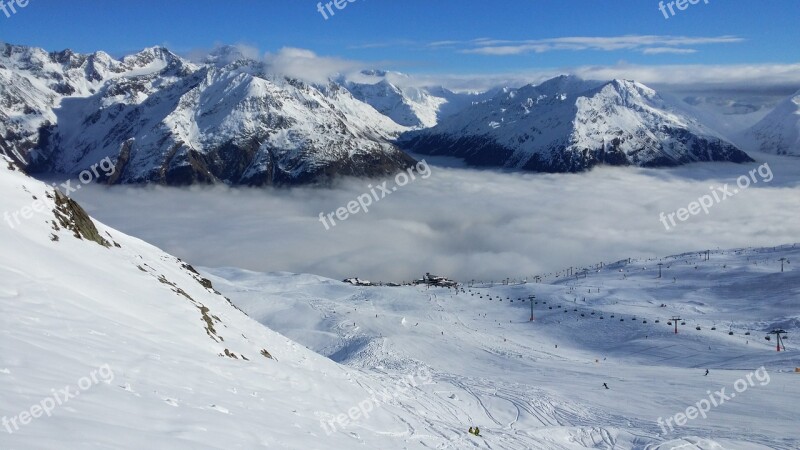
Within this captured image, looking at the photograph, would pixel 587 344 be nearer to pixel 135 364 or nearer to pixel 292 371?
pixel 292 371

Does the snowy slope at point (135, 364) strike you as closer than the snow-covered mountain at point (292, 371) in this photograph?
Yes

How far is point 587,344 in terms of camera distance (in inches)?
3039

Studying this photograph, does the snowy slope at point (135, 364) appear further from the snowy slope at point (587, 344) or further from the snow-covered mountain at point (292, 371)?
the snowy slope at point (587, 344)

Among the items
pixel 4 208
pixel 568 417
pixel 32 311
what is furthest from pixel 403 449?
pixel 4 208

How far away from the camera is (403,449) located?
21.7 meters

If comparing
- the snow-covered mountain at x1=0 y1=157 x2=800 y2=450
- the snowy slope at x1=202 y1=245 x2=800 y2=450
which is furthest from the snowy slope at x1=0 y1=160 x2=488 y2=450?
the snowy slope at x1=202 y1=245 x2=800 y2=450

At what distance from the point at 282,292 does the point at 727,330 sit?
6966 cm

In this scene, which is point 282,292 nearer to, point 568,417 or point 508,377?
point 508,377

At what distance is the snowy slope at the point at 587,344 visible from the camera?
34969 millimetres

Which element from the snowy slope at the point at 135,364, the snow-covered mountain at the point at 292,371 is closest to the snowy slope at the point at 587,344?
the snow-covered mountain at the point at 292,371

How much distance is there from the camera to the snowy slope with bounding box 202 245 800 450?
34969mm

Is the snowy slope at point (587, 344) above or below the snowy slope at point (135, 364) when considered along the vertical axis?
below

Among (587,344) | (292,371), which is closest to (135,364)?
(292,371)

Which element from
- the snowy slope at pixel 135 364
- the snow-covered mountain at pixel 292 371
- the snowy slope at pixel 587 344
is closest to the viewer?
the snowy slope at pixel 135 364
